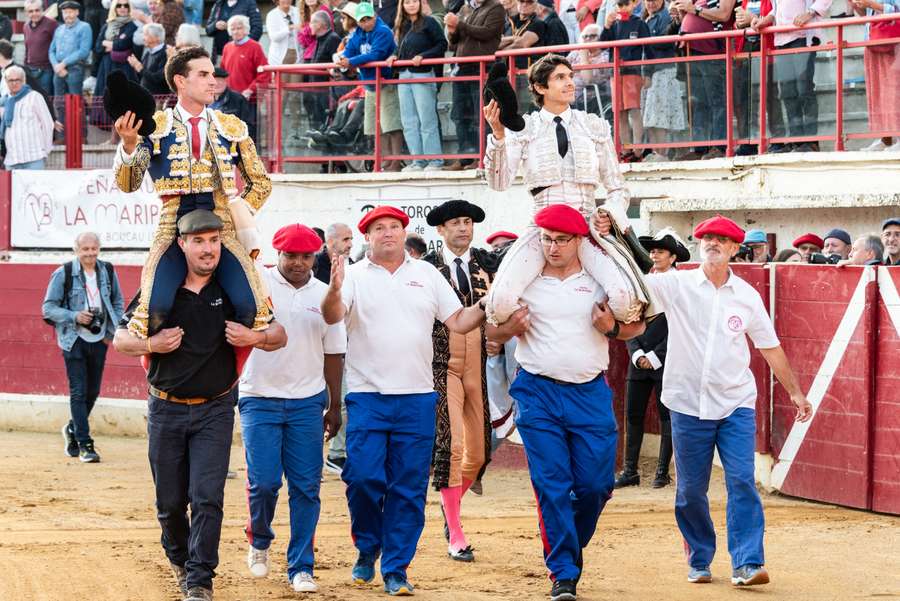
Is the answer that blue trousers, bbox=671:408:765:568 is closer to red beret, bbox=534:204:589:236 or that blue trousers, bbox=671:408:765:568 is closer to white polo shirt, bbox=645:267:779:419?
white polo shirt, bbox=645:267:779:419

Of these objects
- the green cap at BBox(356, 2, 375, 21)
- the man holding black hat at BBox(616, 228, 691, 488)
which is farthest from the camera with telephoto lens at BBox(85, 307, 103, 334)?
the man holding black hat at BBox(616, 228, 691, 488)

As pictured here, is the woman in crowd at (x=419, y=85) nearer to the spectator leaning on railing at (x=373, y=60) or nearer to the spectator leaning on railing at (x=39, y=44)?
the spectator leaning on railing at (x=373, y=60)

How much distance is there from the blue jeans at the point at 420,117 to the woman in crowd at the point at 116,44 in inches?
156

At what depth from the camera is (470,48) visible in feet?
48.7

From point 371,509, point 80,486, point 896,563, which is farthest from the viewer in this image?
point 80,486

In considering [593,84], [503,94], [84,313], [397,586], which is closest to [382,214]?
[503,94]

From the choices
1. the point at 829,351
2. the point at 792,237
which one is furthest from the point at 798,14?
the point at 829,351

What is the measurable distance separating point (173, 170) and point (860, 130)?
24.1 ft

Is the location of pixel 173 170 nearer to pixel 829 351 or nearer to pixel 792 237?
pixel 829 351

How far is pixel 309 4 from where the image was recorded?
1677 cm

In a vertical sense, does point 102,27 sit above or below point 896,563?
above

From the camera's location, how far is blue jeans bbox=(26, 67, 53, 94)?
19625 mm

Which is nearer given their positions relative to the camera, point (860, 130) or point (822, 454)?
point (822, 454)

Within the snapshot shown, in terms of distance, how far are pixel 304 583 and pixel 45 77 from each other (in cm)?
1331
